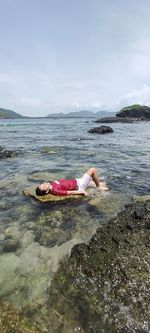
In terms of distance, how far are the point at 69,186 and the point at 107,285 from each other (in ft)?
21.5

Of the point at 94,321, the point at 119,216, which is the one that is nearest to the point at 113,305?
the point at 94,321

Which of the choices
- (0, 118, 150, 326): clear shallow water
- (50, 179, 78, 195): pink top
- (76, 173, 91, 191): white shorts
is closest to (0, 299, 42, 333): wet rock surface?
(0, 118, 150, 326): clear shallow water

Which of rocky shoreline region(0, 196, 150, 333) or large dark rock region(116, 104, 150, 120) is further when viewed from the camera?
large dark rock region(116, 104, 150, 120)

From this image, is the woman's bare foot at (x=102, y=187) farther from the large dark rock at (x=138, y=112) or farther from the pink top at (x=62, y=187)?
the large dark rock at (x=138, y=112)

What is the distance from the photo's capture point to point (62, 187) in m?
12.2

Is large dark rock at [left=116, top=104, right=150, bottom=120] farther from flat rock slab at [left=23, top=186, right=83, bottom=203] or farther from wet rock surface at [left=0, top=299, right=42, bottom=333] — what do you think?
wet rock surface at [left=0, top=299, right=42, bottom=333]

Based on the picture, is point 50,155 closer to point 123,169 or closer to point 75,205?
point 123,169

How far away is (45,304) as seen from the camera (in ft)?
19.5

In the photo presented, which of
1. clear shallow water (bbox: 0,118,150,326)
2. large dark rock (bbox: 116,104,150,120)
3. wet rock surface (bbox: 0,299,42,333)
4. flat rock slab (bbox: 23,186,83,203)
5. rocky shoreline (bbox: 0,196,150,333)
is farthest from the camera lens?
large dark rock (bbox: 116,104,150,120)

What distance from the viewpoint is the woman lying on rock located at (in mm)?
11469

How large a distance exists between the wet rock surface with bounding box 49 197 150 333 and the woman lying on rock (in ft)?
14.3

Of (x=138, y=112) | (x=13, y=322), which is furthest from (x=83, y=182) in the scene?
(x=138, y=112)

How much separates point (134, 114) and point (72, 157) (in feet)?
260

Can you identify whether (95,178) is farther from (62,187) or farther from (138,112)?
(138,112)
